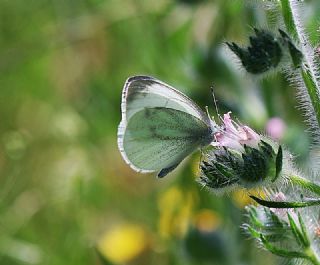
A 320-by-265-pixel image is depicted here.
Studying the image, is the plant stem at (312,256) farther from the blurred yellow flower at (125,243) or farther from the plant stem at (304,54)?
the blurred yellow flower at (125,243)

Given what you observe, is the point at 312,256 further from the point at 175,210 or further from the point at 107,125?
the point at 107,125

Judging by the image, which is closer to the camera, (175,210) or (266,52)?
(266,52)

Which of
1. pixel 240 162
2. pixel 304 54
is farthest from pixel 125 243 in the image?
pixel 304 54

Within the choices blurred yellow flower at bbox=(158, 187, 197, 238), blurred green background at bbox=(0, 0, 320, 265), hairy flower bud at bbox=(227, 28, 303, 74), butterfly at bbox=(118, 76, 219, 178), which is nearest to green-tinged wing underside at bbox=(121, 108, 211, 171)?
butterfly at bbox=(118, 76, 219, 178)

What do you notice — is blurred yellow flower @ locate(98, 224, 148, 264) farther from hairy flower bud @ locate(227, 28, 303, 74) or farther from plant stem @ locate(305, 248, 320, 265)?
hairy flower bud @ locate(227, 28, 303, 74)

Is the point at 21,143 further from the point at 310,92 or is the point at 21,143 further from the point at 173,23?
the point at 310,92

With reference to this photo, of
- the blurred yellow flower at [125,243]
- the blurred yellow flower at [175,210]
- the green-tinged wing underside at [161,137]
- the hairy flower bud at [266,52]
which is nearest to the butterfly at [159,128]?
the green-tinged wing underside at [161,137]
